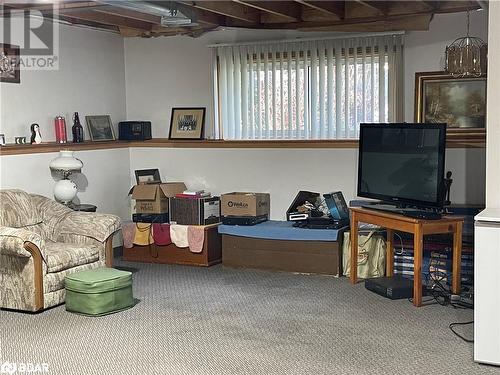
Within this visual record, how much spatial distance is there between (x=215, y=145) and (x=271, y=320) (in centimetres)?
281

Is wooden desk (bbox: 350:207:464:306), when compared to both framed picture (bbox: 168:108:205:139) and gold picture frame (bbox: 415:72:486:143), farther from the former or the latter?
framed picture (bbox: 168:108:205:139)

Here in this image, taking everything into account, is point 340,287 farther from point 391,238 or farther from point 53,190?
point 53,190

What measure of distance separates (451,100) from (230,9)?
2162 millimetres

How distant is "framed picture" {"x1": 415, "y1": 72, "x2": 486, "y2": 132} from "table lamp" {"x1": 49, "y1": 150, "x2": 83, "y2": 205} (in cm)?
320

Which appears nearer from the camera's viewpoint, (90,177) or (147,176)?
(90,177)

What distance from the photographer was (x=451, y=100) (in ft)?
21.3

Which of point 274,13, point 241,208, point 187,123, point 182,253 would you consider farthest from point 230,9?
point 182,253

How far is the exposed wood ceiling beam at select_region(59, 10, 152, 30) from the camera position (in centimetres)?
642

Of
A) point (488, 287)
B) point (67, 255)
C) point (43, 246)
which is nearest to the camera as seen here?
point (488, 287)

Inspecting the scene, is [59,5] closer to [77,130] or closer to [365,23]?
[77,130]

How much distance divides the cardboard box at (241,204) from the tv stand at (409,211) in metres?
1.28

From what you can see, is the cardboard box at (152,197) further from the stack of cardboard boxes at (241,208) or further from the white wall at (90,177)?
the stack of cardboard boxes at (241,208)

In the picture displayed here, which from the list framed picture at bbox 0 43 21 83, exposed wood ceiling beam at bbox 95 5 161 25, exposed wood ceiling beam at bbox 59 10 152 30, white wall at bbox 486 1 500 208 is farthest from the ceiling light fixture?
white wall at bbox 486 1 500 208

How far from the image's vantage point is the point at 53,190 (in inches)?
262
